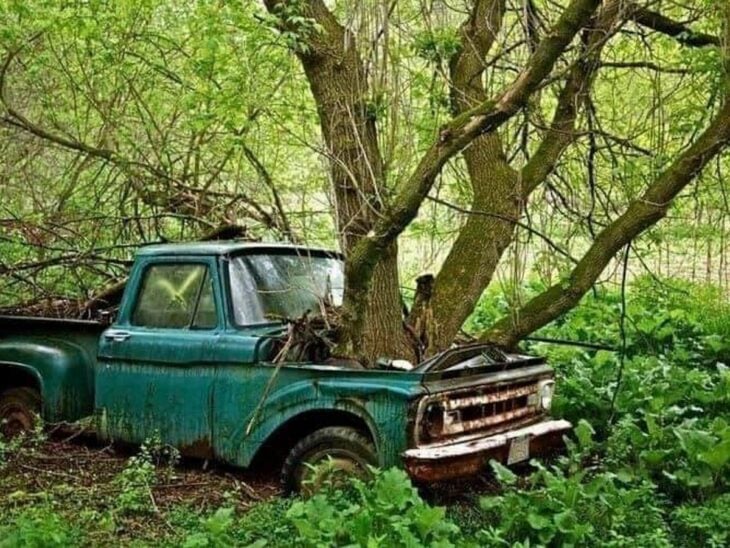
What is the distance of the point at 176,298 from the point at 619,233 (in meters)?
3.23

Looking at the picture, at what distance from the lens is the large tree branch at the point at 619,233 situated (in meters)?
6.14

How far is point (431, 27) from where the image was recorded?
6.70m

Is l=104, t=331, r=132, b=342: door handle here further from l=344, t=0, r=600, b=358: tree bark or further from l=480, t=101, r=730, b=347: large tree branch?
l=480, t=101, r=730, b=347: large tree branch

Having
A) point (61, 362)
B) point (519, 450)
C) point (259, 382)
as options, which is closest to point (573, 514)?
point (519, 450)

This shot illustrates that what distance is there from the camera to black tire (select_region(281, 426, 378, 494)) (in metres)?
5.34

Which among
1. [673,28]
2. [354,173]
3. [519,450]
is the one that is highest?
[673,28]

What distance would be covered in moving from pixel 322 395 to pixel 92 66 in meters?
5.91

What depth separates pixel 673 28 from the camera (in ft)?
24.0

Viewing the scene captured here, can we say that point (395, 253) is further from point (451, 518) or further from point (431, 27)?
point (451, 518)

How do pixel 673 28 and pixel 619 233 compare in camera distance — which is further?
pixel 673 28

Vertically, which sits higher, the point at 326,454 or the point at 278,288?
the point at 278,288

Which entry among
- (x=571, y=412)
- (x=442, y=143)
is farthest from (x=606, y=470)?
(x=442, y=143)

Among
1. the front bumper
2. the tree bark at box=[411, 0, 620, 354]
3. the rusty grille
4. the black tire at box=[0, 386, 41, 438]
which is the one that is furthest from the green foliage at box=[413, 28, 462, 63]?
the black tire at box=[0, 386, 41, 438]

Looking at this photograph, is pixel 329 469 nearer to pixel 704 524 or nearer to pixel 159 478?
pixel 159 478
